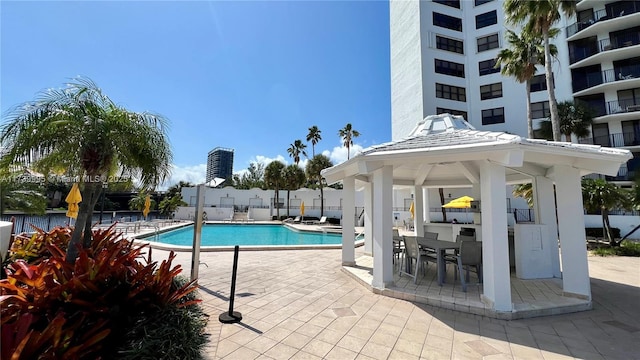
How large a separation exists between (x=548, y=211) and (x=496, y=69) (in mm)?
22225

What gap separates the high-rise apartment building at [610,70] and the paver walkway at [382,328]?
21411mm

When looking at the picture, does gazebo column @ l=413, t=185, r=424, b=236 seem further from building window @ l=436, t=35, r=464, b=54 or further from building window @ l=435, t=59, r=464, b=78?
building window @ l=436, t=35, r=464, b=54

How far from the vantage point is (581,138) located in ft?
66.8

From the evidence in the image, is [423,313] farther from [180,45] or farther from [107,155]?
[180,45]

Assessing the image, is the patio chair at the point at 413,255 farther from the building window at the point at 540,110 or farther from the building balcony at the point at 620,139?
the building balcony at the point at 620,139

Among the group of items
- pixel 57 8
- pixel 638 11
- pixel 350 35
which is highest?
pixel 638 11

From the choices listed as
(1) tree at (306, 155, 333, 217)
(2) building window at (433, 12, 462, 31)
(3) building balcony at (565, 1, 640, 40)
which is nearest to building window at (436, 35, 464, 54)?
(2) building window at (433, 12, 462, 31)

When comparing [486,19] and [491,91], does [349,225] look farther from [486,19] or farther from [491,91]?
[486,19]

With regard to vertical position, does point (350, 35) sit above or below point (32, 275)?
above

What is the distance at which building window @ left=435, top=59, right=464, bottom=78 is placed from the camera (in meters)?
23.4

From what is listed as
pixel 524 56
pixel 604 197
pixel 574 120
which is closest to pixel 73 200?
pixel 604 197

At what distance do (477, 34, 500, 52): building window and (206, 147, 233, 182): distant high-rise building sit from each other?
2641 inches

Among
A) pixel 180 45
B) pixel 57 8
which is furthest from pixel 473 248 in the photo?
pixel 180 45

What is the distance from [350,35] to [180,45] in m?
9.67
